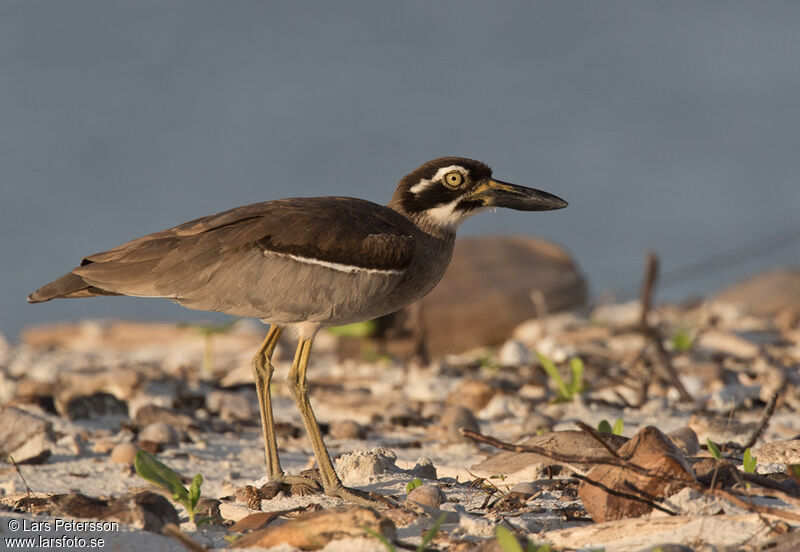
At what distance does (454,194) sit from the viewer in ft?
17.0

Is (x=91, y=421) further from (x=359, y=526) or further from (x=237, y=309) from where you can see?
(x=359, y=526)

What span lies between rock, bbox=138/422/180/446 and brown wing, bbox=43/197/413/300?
1552mm

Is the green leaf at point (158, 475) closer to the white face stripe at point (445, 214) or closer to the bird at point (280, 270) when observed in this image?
the bird at point (280, 270)

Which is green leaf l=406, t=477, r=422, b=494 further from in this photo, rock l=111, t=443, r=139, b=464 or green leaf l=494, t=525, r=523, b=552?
rock l=111, t=443, r=139, b=464

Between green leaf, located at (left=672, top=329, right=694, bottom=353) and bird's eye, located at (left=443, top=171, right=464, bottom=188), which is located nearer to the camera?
bird's eye, located at (left=443, top=171, right=464, bottom=188)

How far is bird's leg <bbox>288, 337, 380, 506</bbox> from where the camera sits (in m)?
4.14

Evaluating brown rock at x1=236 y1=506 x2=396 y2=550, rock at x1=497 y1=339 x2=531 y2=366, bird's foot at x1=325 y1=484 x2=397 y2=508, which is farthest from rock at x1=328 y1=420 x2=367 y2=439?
brown rock at x1=236 y1=506 x2=396 y2=550

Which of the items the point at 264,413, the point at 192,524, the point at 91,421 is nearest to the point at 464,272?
the point at 91,421

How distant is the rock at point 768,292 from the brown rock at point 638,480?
8560 millimetres

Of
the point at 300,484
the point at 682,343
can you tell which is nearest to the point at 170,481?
the point at 300,484

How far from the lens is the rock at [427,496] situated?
3820mm

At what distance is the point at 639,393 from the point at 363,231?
3.00m

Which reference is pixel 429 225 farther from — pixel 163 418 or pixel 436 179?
pixel 163 418

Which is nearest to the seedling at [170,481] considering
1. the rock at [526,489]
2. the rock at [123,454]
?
the rock at [526,489]
